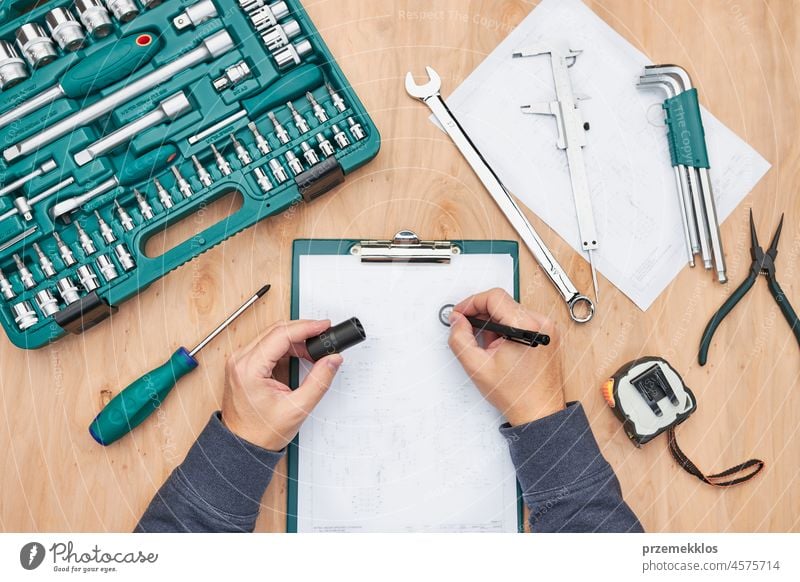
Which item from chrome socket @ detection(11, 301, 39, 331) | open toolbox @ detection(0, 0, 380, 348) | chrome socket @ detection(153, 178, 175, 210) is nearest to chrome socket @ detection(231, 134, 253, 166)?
open toolbox @ detection(0, 0, 380, 348)

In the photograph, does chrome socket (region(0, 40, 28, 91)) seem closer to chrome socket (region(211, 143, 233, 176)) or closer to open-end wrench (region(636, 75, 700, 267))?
chrome socket (region(211, 143, 233, 176))

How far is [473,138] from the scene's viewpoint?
1.00m

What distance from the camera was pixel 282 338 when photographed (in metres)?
0.89

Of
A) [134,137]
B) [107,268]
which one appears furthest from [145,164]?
[107,268]

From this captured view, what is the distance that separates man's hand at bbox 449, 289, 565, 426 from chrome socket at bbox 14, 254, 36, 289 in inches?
22.4

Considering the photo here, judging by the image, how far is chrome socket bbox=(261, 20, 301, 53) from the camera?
0.92 metres

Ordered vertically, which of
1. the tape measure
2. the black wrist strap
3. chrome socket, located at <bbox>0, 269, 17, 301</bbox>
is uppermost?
chrome socket, located at <bbox>0, 269, 17, 301</bbox>

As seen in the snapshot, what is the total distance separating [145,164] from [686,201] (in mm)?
766

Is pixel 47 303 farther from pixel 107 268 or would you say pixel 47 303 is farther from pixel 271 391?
pixel 271 391

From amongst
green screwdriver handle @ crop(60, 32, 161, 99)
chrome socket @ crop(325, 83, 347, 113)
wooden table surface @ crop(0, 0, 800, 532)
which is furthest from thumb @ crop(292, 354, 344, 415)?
green screwdriver handle @ crop(60, 32, 161, 99)

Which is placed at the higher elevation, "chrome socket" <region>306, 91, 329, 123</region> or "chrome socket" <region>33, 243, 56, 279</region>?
"chrome socket" <region>306, 91, 329, 123</region>

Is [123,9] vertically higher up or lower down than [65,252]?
higher up

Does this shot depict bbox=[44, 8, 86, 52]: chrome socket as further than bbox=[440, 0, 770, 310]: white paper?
No

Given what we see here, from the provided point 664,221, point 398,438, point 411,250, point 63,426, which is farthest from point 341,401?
point 664,221
